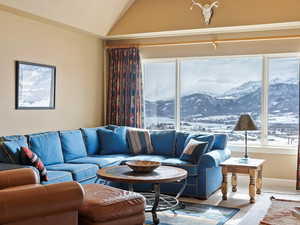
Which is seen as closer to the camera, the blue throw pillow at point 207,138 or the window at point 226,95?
the blue throw pillow at point 207,138

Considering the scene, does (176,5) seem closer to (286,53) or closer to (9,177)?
(286,53)

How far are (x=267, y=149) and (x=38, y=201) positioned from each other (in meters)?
4.13

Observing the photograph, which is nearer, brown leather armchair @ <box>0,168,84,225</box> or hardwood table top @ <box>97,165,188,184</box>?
brown leather armchair @ <box>0,168,84,225</box>

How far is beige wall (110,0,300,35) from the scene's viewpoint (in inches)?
207

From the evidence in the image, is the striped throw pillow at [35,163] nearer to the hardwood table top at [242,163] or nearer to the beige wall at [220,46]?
the hardwood table top at [242,163]

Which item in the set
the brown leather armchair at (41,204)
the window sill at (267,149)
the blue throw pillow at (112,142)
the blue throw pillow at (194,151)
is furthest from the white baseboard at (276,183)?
the brown leather armchair at (41,204)

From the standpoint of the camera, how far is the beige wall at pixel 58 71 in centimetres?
480

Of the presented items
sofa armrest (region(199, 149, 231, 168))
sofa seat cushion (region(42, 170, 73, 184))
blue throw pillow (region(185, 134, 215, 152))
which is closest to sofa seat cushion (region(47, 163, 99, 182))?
sofa seat cushion (region(42, 170, 73, 184))

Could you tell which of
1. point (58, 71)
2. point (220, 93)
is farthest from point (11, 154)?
point (220, 93)

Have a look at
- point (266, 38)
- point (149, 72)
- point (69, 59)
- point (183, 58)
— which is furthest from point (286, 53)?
point (69, 59)

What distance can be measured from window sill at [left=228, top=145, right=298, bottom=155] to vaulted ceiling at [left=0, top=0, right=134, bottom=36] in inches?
111

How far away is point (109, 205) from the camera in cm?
325

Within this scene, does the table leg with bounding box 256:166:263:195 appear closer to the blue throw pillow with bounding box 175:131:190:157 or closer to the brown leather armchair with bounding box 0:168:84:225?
the blue throw pillow with bounding box 175:131:190:157

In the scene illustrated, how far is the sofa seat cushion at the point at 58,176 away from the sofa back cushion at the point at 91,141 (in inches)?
52.3
